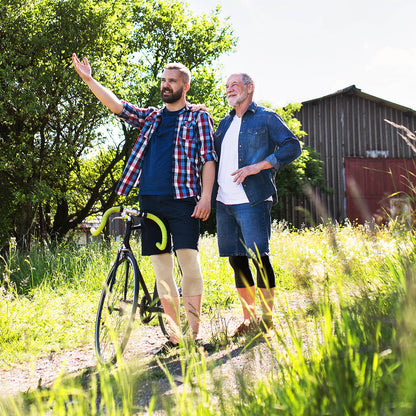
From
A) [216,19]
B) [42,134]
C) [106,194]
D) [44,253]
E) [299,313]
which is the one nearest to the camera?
[299,313]

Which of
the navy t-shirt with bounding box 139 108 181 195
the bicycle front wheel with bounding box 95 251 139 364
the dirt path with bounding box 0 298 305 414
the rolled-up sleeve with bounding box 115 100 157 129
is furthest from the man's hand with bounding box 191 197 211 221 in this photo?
the rolled-up sleeve with bounding box 115 100 157 129

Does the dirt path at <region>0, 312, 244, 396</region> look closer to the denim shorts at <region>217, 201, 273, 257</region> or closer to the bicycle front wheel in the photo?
the bicycle front wheel

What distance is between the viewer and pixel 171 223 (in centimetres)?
346

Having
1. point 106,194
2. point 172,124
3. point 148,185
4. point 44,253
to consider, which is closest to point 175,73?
point 172,124

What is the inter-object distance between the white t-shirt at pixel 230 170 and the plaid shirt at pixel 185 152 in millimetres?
240

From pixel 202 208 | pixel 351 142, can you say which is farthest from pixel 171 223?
pixel 351 142

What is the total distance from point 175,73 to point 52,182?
352 inches

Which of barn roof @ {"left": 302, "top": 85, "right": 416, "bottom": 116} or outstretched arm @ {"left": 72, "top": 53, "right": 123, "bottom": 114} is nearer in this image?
outstretched arm @ {"left": 72, "top": 53, "right": 123, "bottom": 114}

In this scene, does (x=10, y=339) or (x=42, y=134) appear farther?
(x=42, y=134)

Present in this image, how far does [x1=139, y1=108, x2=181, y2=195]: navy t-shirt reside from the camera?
11.3 feet

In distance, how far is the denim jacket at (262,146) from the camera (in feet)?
11.8

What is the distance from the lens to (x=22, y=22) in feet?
33.4

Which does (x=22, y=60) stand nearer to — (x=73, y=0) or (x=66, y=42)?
(x=66, y=42)

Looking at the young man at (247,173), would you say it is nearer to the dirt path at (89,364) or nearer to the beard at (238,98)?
the beard at (238,98)
